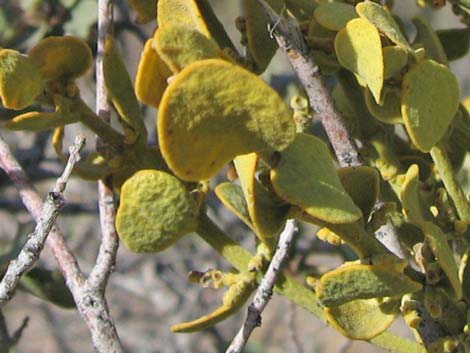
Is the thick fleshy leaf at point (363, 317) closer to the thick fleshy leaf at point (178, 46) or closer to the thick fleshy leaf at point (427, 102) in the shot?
the thick fleshy leaf at point (427, 102)

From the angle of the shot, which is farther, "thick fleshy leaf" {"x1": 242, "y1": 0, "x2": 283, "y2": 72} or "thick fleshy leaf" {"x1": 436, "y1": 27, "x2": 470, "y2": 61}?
"thick fleshy leaf" {"x1": 436, "y1": 27, "x2": 470, "y2": 61}

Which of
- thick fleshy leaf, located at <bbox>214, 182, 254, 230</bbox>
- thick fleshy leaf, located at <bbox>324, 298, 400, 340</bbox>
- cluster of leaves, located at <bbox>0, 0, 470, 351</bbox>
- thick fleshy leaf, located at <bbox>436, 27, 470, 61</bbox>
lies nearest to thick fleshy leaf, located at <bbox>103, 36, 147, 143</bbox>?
cluster of leaves, located at <bbox>0, 0, 470, 351</bbox>

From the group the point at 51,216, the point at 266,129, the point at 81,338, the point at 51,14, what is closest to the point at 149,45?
the point at 266,129

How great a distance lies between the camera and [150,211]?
2.32 ft

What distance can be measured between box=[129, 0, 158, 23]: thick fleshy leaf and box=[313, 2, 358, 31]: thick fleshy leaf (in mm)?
147

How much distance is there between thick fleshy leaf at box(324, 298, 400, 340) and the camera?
80 cm

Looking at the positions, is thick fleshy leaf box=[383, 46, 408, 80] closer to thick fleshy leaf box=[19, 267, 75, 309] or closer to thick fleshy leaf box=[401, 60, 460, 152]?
thick fleshy leaf box=[401, 60, 460, 152]

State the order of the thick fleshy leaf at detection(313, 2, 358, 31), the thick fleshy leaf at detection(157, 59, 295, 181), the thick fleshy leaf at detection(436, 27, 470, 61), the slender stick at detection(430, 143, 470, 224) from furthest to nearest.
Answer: the thick fleshy leaf at detection(436, 27, 470, 61)
the slender stick at detection(430, 143, 470, 224)
the thick fleshy leaf at detection(313, 2, 358, 31)
the thick fleshy leaf at detection(157, 59, 295, 181)

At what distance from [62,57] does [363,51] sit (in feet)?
0.78

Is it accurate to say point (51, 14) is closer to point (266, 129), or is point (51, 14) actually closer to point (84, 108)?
point (84, 108)

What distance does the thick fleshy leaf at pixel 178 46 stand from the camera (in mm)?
595

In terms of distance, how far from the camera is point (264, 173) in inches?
27.3

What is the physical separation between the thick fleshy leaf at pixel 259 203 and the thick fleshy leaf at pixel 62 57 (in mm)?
198

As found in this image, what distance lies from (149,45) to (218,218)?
54.7 inches
